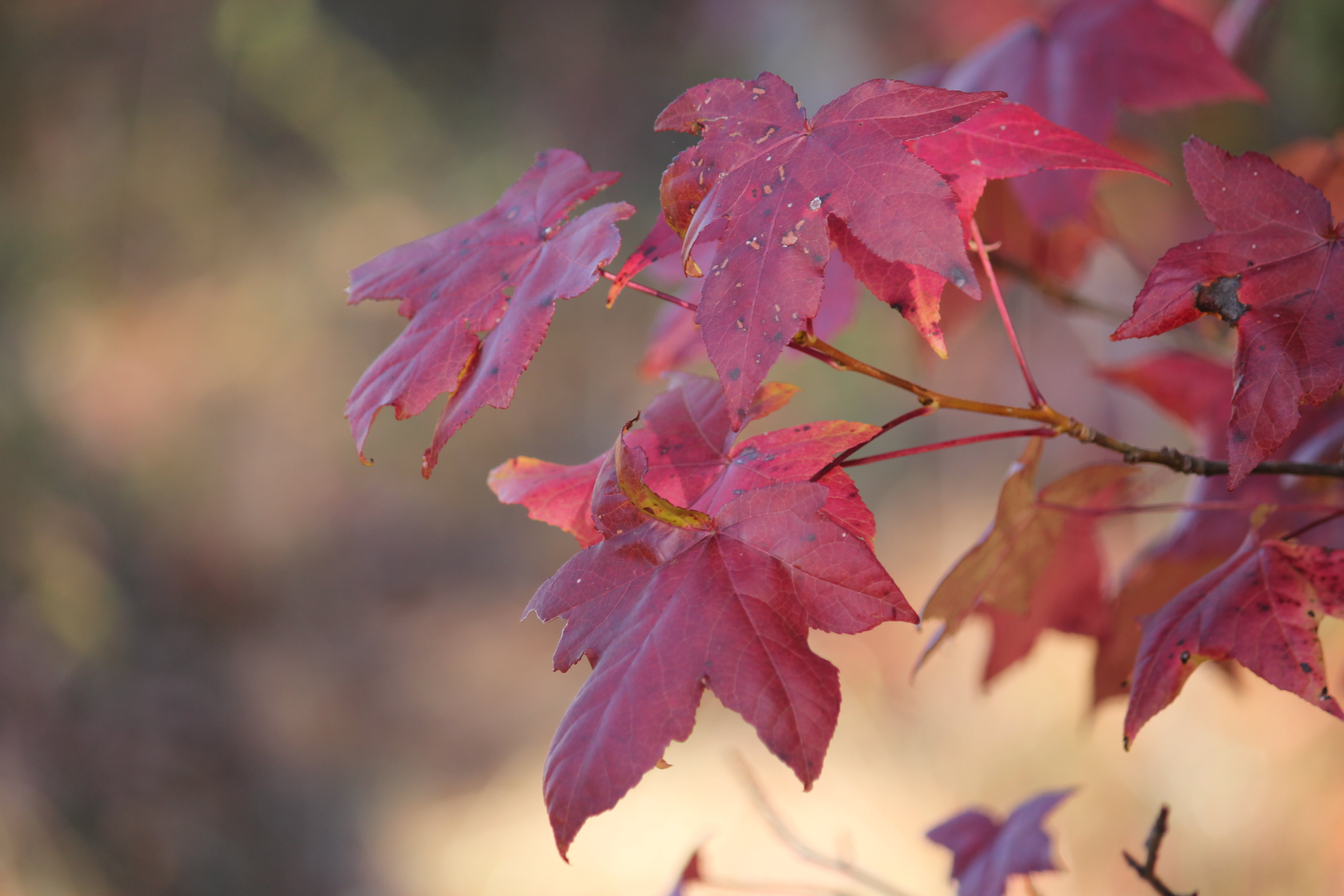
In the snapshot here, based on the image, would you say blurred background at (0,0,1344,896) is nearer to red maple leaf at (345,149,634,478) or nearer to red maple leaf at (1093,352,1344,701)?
red maple leaf at (1093,352,1344,701)

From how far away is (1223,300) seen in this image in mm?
317

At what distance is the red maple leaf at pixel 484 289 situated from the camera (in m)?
0.34

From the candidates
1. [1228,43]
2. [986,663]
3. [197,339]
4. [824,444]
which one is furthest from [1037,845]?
[197,339]

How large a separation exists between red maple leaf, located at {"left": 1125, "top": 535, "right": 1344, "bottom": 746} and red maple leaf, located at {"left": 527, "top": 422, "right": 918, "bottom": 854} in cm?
15

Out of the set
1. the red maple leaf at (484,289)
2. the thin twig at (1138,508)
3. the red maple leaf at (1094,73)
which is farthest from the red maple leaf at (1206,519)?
the red maple leaf at (484,289)

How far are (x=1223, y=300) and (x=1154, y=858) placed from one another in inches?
10.5

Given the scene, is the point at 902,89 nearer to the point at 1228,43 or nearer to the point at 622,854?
the point at 1228,43

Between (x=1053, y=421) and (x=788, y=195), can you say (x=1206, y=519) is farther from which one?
(x=788, y=195)

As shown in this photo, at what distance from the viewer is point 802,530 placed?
31 cm

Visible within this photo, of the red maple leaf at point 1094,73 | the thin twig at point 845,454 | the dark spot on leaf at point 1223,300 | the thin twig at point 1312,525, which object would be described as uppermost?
the red maple leaf at point 1094,73

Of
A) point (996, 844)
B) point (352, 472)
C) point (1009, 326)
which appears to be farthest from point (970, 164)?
point (352, 472)

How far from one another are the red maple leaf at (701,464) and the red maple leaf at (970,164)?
60 mm

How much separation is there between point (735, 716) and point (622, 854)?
1.28 ft

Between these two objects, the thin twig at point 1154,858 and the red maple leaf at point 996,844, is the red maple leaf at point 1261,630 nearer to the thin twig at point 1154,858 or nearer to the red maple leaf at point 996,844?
the thin twig at point 1154,858
